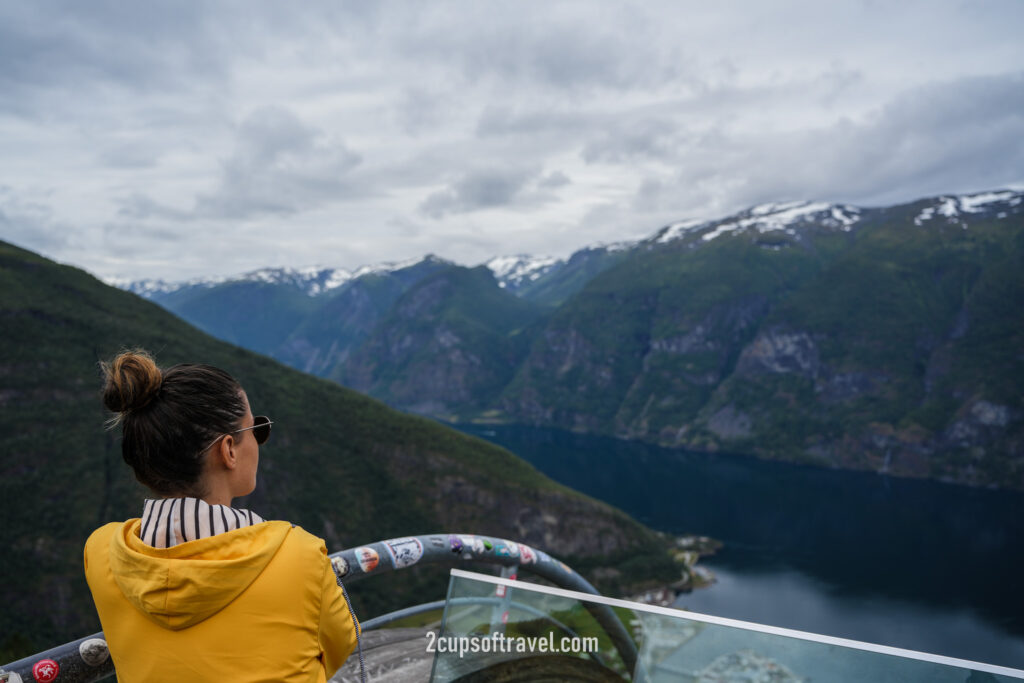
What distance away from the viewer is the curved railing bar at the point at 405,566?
2.74m

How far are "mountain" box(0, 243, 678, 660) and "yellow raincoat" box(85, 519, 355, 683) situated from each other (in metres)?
65.3

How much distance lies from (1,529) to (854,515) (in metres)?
109

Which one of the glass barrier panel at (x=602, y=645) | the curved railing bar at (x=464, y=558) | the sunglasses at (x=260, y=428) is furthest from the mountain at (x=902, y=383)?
the sunglasses at (x=260, y=428)

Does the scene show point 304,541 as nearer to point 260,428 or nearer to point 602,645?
point 260,428

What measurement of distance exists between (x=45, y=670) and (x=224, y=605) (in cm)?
136

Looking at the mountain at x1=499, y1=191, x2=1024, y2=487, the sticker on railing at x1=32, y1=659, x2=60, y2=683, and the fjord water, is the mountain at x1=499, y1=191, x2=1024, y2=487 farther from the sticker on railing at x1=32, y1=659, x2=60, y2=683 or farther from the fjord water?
the sticker on railing at x1=32, y1=659, x2=60, y2=683

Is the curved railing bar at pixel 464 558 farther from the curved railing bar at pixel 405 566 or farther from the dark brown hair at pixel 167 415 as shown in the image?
the dark brown hair at pixel 167 415

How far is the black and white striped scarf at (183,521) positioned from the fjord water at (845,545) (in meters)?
71.5

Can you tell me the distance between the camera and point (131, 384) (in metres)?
2.11

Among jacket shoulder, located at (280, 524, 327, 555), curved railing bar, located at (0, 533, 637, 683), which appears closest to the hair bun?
jacket shoulder, located at (280, 524, 327, 555)

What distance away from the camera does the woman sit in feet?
6.39

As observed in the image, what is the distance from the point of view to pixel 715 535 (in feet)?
330

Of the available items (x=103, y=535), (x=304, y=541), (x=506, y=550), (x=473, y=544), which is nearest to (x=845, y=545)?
(x=506, y=550)

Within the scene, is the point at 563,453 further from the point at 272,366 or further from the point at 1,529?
the point at 1,529
